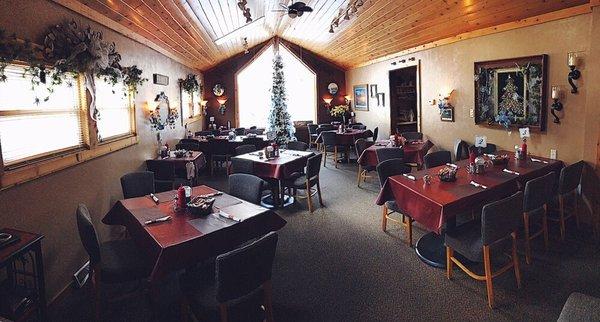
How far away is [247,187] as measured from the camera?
12.5ft

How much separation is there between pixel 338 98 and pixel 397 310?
404 inches

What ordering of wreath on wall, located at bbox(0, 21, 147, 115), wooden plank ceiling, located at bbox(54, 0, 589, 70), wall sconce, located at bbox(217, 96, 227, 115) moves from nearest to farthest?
1. wreath on wall, located at bbox(0, 21, 147, 115)
2. wooden plank ceiling, located at bbox(54, 0, 589, 70)
3. wall sconce, located at bbox(217, 96, 227, 115)

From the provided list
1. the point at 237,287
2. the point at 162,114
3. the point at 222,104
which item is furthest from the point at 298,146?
the point at 222,104

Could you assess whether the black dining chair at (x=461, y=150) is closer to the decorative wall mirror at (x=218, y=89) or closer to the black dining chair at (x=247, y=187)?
the black dining chair at (x=247, y=187)

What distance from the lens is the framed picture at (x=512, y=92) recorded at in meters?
4.80

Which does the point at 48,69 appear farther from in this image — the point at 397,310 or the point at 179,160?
the point at 397,310

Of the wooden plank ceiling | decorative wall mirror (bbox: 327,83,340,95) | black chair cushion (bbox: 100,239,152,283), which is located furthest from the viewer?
decorative wall mirror (bbox: 327,83,340,95)

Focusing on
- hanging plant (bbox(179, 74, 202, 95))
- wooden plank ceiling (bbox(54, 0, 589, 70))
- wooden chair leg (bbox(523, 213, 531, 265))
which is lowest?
wooden chair leg (bbox(523, 213, 531, 265))

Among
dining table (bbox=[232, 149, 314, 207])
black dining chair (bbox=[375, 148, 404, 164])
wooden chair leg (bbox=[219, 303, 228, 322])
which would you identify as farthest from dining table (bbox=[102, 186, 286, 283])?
black dining chair (bbox=[375, 148, 404, 164])

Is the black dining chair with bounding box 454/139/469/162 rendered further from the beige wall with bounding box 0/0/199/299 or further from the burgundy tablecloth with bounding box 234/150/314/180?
the beige wall with bounding box 0/0/199/299

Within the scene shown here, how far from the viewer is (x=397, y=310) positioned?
2844 mm

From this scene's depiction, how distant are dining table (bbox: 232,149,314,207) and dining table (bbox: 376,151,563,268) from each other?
1.67 metres

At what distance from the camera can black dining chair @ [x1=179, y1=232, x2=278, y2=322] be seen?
2.06 m

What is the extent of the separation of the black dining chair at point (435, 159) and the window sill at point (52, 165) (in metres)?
4.08
